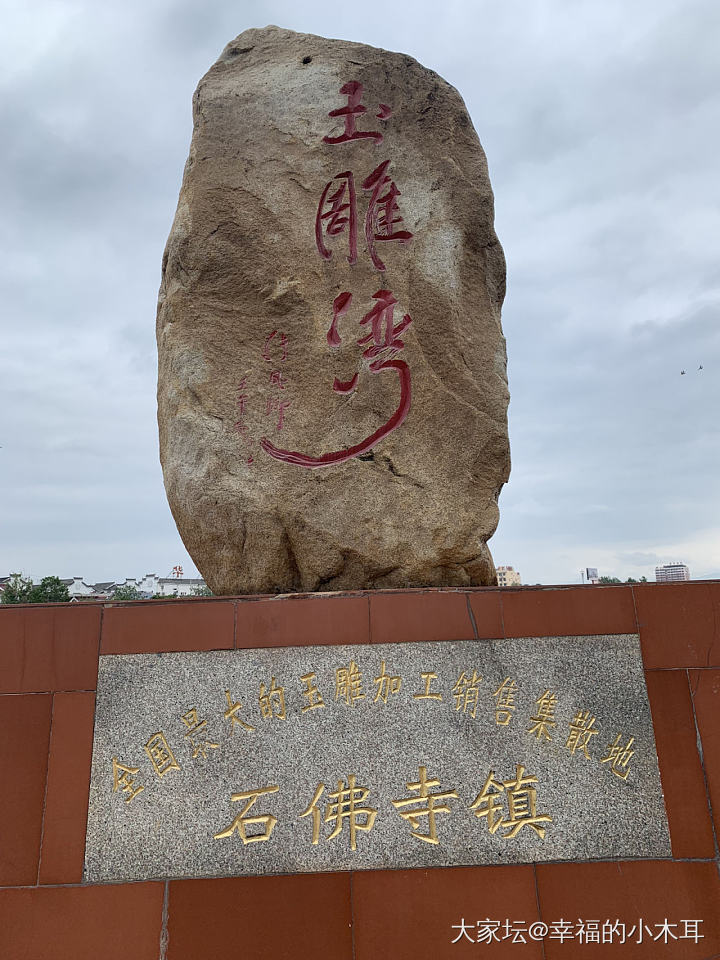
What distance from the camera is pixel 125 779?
7.72ft

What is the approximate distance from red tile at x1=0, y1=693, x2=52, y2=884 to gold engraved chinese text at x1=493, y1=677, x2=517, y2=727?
1607 mm

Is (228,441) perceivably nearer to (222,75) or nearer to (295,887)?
(295,887)

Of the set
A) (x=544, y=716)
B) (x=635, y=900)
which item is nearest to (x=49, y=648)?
(x=544, y=716)

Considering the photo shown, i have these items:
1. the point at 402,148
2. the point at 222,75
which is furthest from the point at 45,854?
the point at 222,75

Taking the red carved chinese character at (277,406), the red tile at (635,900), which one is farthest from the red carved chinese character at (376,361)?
the red tile at (635,900)

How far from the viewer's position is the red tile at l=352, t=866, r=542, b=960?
2.17 m

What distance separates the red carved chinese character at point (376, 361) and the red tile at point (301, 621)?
682mm

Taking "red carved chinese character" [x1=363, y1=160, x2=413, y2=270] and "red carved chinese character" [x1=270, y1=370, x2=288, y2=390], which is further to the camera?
"red carved chinese character" [x1=363, y1=160, x2=413, y2=270]

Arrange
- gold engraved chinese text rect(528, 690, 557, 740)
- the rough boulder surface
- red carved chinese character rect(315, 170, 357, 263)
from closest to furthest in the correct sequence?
gold engraved chinese text rect(528, 690, 557, 740) → the rough boulder surface → red carved chinese character rect(315, 170, 357, 263)

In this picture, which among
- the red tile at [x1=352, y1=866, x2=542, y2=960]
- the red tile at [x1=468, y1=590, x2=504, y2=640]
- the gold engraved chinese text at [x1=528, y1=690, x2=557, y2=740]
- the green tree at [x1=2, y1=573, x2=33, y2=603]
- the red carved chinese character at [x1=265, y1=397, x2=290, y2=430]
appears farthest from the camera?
the green tree at [x1=2, y1=573, x2=33, y2=603]

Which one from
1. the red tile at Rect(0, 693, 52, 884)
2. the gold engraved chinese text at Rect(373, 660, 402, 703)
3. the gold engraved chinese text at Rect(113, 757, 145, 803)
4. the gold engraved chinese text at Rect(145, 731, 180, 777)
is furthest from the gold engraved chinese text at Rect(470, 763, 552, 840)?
the red tile at Rect(0, 693, 52, 884)

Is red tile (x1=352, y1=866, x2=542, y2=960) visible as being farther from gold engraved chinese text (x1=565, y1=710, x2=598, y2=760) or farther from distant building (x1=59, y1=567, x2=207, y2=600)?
distant building (x1=59, y1=567, x2=207, y2=600)

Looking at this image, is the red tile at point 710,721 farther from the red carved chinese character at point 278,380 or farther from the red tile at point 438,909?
the red carved chinese character at point 278,380

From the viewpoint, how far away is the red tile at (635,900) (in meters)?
2.19
